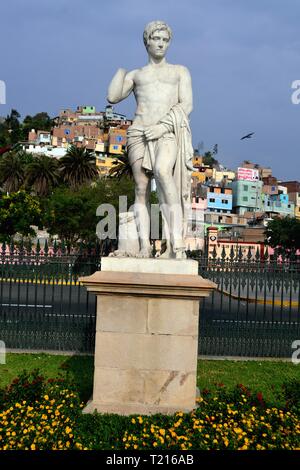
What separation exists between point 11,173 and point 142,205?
157 feet

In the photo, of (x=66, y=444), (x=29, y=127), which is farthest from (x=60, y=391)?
(x=29, y=127)

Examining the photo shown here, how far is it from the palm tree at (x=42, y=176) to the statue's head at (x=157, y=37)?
45.5 meters

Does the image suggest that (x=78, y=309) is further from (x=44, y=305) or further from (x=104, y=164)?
(x=104, y=164)

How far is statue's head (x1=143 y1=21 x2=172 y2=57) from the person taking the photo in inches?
239

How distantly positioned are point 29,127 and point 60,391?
109 m

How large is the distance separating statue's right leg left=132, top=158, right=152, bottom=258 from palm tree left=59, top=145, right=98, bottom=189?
44972 mm

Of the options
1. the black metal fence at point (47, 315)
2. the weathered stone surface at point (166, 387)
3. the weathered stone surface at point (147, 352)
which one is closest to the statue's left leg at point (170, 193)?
the weathered stone surface at point (147, 352)

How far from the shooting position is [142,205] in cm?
627

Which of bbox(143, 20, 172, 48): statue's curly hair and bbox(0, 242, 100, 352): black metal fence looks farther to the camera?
bbox(0, 242, 100, 352): black metal fence

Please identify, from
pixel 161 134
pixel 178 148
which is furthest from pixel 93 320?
pixel 161 134

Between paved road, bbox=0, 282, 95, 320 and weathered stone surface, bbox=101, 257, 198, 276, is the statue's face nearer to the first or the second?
weathered stone surface, bbox=101, 257, 198, 276

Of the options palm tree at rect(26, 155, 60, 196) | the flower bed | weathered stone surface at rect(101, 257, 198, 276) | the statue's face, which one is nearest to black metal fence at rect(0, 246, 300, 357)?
the flower bed

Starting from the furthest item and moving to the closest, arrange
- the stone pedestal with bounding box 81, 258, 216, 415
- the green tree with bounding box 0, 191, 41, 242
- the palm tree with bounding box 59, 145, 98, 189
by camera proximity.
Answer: the palm tree with bounding box 59, 145, 98, 189 < the green tree with bounding box 0, 191, 41, 242 < the stone pedestal with bounding box 81, 258, 216, 415
